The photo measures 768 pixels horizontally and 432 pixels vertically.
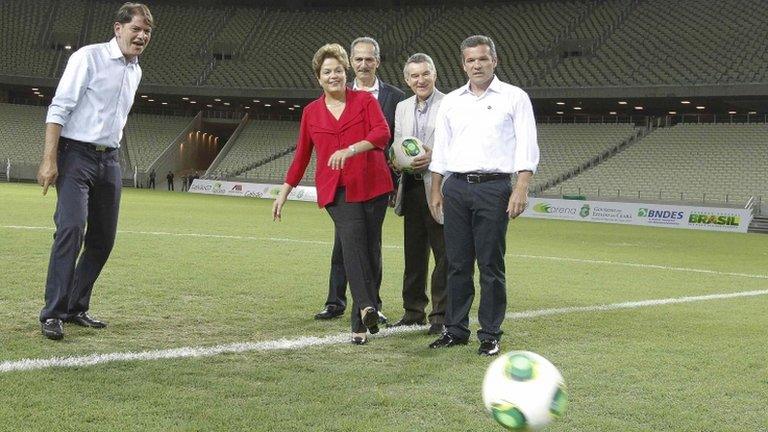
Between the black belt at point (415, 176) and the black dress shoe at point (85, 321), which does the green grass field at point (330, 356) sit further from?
the black belt at point (415, 176)

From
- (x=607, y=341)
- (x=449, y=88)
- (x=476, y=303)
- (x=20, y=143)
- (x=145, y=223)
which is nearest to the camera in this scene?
(x=607, y=341)

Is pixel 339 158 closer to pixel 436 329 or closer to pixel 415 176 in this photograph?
pixel 415 176

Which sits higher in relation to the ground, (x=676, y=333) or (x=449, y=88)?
(x=449, y=88)

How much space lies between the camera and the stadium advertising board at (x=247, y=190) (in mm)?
37888

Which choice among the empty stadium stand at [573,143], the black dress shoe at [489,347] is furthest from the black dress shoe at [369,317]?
the empty stadium stand at [573,143]

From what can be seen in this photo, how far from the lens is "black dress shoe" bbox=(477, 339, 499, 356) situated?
16.8 feet

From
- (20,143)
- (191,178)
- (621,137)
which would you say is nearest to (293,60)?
(191,178)

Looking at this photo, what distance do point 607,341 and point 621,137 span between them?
4044 centimetres

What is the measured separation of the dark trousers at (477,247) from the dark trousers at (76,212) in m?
2.34

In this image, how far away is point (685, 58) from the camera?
4184 centimetres

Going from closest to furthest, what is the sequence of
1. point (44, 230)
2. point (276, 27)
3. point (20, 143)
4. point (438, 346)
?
point (438, 346), point (44, 230), point (20, 143), point (276, 27)

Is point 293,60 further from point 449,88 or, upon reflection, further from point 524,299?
point 524,299

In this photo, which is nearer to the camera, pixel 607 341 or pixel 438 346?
pixel 438 346

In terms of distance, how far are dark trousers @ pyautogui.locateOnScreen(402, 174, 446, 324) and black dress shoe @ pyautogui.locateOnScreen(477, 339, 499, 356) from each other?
89 cm
